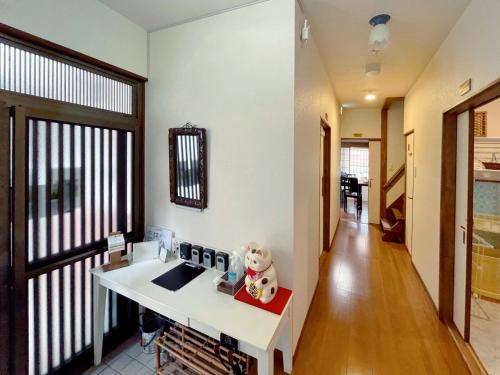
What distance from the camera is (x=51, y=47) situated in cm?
149

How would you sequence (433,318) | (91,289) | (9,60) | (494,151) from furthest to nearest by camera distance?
(494,151) < (433,318) < (91,289) < (9,60)

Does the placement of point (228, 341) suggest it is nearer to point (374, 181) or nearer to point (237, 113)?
point (237, 113)

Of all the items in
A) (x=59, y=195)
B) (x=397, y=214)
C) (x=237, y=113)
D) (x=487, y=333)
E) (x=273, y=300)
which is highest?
(x=237, y=113)

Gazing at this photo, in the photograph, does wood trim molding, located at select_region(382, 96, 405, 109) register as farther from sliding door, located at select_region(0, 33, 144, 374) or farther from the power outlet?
the power outlet

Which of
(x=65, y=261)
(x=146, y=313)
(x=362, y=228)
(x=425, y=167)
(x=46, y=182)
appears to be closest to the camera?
(x=46, y=182)

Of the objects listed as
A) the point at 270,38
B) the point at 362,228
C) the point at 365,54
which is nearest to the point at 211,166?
the point at 270,38

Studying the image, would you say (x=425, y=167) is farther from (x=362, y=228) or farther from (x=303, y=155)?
(x=362, y=228)

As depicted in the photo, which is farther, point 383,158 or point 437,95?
point 383,158

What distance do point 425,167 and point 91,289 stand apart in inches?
139

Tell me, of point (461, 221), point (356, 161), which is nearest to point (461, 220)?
point (461, 221)

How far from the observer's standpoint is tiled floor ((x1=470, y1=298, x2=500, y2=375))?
1.74 metres

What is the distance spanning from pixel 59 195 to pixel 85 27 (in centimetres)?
116

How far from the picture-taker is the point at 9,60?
1.34m

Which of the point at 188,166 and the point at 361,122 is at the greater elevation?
the point at 361,122
